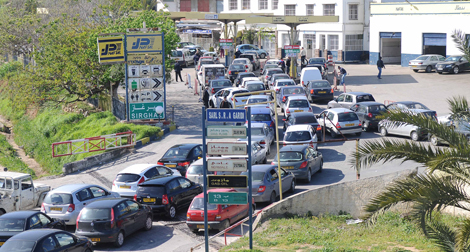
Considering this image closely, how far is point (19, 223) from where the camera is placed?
1531 centimetres

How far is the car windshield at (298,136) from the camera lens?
24.2 meters

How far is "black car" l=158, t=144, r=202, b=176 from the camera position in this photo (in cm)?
2281

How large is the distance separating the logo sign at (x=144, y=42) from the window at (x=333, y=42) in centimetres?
3193

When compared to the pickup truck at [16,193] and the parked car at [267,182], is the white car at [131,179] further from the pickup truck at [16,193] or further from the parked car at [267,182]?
the parked car at [267,182]

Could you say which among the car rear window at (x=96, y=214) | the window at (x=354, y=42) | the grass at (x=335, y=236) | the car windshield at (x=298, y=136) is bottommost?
the grass at (x=335, y=236)

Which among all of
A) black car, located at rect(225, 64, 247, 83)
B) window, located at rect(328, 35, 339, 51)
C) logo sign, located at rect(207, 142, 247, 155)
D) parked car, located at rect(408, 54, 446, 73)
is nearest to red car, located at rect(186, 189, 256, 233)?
logo sign, located at rect(207, 142, 247, 155)

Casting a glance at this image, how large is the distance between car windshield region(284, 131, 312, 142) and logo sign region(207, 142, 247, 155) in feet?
35.1

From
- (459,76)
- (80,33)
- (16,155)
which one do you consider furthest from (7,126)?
(459,76)

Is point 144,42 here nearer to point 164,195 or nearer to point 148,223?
point 164,195

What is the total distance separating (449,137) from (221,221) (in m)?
→ 7.43

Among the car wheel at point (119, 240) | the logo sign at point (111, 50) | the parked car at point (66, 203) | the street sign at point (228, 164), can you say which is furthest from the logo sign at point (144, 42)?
the street sign at point (228, 164)

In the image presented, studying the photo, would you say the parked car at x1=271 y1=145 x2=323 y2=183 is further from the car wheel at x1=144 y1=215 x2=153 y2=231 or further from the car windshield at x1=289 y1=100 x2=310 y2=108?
the car windshield at x1=289 y1=100 x2=310 y2=108

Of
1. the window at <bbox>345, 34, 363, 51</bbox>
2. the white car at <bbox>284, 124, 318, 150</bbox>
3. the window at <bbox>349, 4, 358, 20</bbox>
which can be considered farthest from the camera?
the window at <bbox>345, 34, 363, 51</bbox>

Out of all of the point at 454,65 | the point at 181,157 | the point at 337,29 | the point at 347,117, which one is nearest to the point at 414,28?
the point at 454,65
